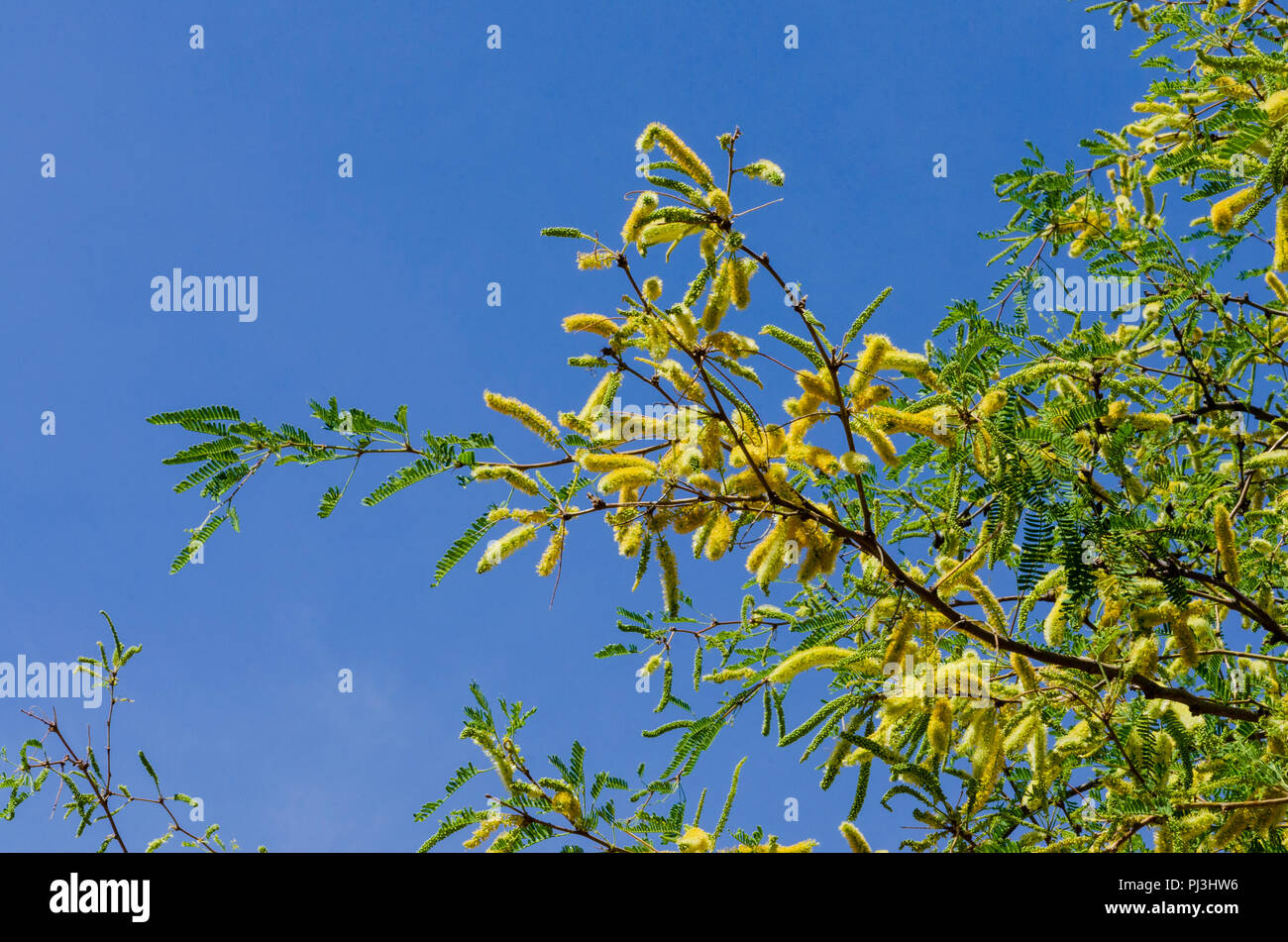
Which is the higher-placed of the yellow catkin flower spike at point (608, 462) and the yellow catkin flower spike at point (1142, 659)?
the yellow catkin flower spike at point (608, 462)

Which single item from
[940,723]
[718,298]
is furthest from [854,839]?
[718,298]

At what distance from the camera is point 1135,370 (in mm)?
4184

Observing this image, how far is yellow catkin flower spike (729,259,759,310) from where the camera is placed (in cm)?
272

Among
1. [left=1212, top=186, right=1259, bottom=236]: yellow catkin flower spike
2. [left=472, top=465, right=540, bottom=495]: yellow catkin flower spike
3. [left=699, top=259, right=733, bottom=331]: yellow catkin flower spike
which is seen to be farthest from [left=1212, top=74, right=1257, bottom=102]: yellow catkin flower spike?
[left=472, top=465, right=540, bottom=495]: yellow catkin flower spike

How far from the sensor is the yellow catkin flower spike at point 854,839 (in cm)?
293

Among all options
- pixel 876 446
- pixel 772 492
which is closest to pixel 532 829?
pixel 772 492

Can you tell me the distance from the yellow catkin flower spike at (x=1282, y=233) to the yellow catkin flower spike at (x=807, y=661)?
208cm

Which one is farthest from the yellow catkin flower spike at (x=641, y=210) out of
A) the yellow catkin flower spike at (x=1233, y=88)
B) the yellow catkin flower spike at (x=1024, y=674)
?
the yellow catkin flower spike at (x=1233, y=88)

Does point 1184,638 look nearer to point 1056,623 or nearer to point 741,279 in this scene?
point 1056,623

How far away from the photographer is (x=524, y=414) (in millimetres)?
2734

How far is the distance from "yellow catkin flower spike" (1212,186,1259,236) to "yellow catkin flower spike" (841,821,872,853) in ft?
9.90

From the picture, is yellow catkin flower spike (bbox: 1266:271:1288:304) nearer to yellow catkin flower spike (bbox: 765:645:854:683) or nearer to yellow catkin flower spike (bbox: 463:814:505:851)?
yellow catkin flower spike (bbox: 765:645:854:683)

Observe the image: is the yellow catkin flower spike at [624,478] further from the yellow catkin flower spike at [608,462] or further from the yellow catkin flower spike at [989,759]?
the yellow catkin flower spike at [989,759]
